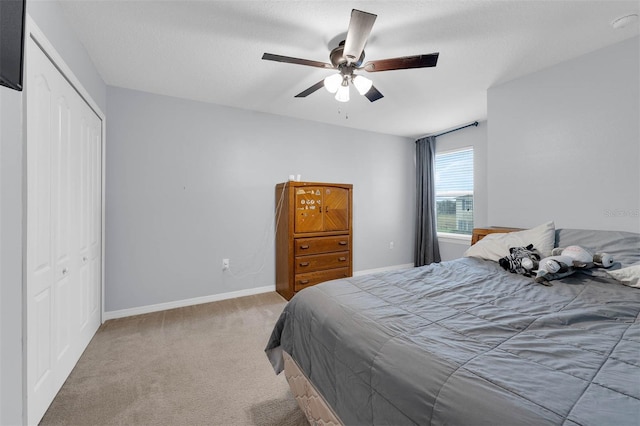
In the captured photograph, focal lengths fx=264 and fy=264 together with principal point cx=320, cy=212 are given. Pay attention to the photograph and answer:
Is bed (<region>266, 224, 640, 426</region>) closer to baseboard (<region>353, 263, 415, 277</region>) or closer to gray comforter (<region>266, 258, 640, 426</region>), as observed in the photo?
gray comforter (<region>266, 258, 640, 426</region>)

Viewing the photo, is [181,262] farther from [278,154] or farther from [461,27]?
[461,27]

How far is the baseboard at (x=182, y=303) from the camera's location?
2830mm

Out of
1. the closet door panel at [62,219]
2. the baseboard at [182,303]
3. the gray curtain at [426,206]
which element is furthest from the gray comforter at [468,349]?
the gray curtain at [426,206]

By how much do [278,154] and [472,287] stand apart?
294cm

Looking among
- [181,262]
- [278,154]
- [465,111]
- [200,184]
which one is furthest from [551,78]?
[181,262]

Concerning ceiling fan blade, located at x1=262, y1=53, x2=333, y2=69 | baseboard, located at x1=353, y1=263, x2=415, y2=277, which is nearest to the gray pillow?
ceiling fan blade, located at x1=262, y1=53, x2=333, y2=69

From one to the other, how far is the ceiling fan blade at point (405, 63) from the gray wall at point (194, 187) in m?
2.07

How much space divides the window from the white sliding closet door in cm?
476

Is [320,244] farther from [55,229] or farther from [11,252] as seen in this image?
[11,252]

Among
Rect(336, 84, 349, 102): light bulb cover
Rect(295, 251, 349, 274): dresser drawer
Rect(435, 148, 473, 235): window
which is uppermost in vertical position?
Rect(336, 84, 349, 102): light bulb cover

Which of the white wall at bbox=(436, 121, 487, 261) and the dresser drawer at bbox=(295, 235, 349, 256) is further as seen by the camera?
the white wall at bbox=(436, 121, 487, 261)

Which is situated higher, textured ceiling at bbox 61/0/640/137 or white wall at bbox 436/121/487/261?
textured ceiling at bbox 61/0/640/137

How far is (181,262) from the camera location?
3.16 meters

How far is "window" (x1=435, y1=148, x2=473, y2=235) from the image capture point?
4.26 m
